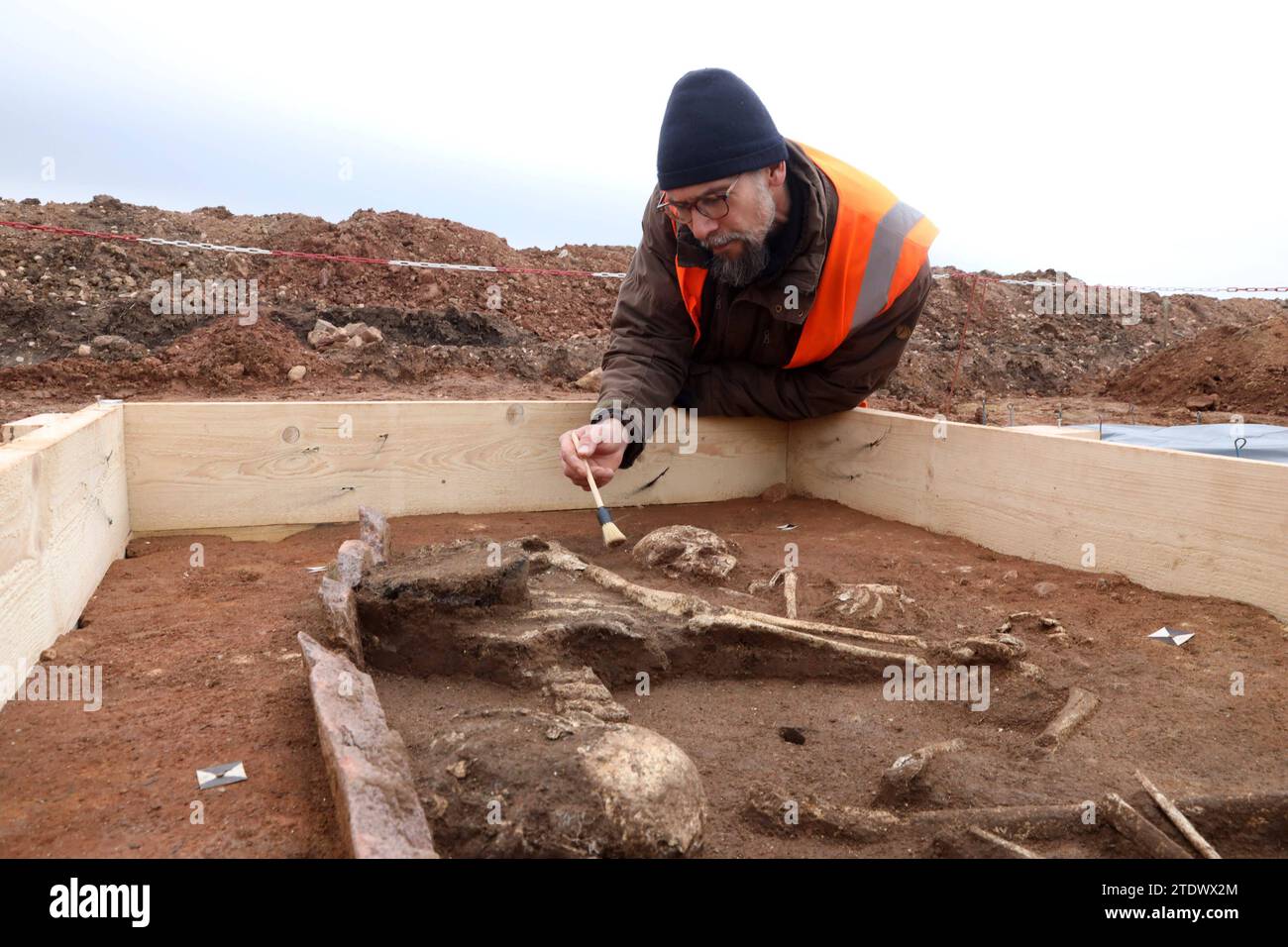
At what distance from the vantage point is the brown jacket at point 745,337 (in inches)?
166

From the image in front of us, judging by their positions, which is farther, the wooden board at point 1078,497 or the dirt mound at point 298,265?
the dirt mound at point 298,265

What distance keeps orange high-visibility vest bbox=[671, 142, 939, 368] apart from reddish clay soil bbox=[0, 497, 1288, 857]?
1.23 metres

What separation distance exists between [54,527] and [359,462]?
5.49ft

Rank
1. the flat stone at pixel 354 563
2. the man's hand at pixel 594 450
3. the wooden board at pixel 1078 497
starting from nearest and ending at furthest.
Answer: the flat stone at pixel 354 563 → the wooden board at pixel 1078 497 → the man's hand at pixel 594 450

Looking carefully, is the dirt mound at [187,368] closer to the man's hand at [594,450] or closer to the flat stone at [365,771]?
the man's hand at [594,450]

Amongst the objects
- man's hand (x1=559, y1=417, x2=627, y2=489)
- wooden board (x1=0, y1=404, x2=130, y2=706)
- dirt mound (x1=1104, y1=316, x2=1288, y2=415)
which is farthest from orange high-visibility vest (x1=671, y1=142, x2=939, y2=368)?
dirt mound (x1=1104, y1=316, x2=1288, y2=415)

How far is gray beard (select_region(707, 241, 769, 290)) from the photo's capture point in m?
4.07

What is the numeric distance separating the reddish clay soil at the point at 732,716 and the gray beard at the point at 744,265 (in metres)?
1.22

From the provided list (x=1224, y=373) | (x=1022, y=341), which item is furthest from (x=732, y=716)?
(x=1022, y=341)

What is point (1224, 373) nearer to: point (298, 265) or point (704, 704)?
point (704, 704)

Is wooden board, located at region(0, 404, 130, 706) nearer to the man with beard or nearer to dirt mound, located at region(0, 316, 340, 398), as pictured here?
the man with beard

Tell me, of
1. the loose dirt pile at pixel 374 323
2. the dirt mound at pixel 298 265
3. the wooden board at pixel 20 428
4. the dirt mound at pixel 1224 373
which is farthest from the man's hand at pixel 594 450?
the dirt mound at pixel 1224 373

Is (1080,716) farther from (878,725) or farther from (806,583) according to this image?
(806,583)

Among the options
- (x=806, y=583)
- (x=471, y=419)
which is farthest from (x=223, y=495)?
(x=806, y=583)
